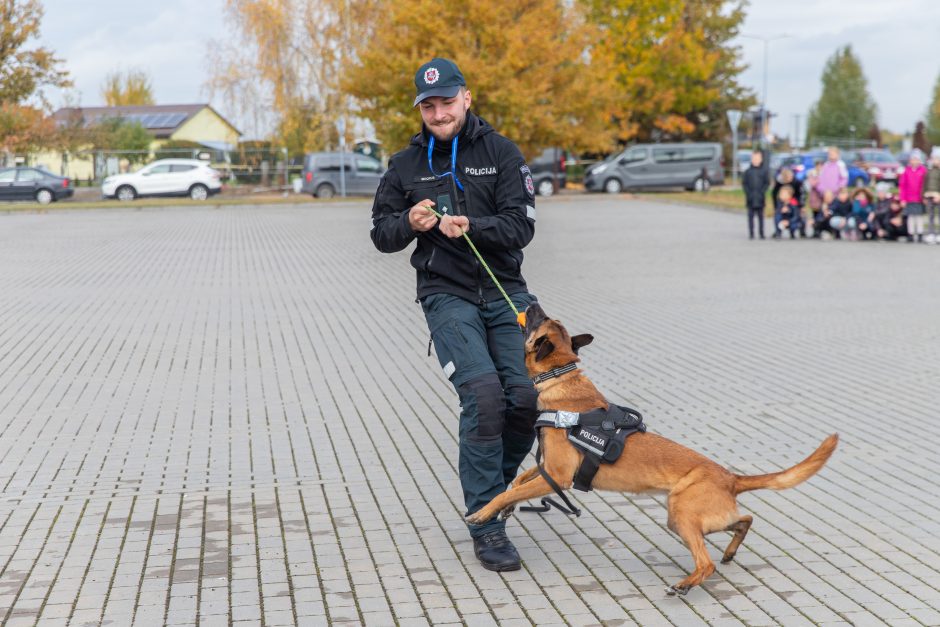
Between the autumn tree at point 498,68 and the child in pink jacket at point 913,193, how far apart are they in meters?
19.9

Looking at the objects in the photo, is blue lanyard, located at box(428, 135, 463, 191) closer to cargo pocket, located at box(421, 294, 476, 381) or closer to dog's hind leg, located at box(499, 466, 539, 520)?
cargo pocket, located at box(421, 294, 476, 381)

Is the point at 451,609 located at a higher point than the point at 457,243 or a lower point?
lower

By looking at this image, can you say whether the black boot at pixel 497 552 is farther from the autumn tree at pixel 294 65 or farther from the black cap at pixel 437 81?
the autumn tree at pixel 294 65

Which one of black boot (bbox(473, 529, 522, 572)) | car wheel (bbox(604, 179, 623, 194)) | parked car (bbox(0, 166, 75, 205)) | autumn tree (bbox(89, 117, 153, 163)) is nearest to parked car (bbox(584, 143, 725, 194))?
car wheel (bbox(604, 179, 623, 194))

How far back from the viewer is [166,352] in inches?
399

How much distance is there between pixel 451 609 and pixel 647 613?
2.35 feet

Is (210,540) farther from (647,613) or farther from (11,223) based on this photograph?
(11,223)

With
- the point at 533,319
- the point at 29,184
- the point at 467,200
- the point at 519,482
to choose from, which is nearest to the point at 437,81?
the point at 467,200

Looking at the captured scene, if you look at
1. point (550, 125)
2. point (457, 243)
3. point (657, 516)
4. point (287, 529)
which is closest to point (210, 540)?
point (287, 529)

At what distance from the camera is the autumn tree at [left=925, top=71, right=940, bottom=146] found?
101250mm

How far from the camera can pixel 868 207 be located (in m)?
21.7

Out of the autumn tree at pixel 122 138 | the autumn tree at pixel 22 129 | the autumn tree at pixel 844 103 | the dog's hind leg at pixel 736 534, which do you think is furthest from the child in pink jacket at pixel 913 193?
the autumn tree at pixel 844 103

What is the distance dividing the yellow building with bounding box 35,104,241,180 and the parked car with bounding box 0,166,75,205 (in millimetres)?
5475

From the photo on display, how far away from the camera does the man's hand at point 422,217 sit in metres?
4.56
